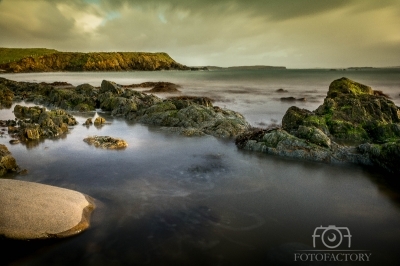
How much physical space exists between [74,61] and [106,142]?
14746cm

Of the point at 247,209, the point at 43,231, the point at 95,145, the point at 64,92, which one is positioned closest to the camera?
the point at 43,231

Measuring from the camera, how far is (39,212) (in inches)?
263

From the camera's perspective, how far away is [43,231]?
6.36m

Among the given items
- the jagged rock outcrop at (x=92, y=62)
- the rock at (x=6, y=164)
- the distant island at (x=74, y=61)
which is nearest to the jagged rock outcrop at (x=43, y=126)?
the rock at (x=6, y=164)

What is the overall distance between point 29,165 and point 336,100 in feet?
53.9

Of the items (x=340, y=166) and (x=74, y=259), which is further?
(x=340, y=166)

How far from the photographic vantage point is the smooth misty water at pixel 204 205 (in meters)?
6.11

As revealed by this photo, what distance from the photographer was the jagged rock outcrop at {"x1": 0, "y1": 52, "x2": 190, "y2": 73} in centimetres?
12731

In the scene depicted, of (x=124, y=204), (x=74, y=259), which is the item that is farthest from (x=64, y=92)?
(x=74, y=259)

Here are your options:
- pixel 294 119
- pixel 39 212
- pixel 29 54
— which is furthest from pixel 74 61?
pixel 39 212

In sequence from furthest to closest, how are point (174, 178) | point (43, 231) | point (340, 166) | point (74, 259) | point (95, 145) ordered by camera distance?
point (95, 145)
point (340, 166)
point (174, 178)
point (43, 231)
point (74, 259)

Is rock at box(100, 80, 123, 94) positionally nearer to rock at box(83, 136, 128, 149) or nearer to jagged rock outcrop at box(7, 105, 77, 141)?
jagged rock outcrop at box(7, 105, 77, 141)

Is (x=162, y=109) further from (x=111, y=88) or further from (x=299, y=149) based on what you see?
(x=111, y=88)

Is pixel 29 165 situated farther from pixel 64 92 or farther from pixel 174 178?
pixel 64 92
